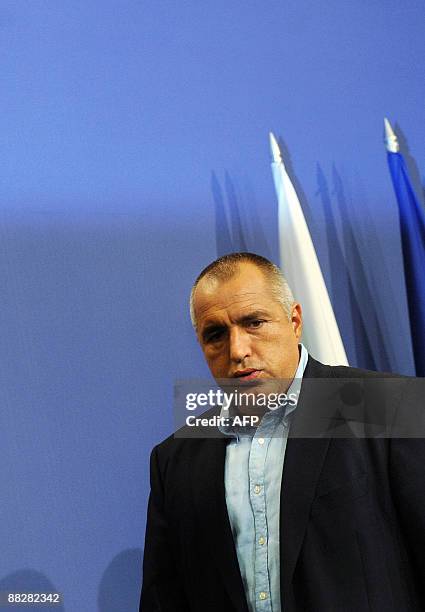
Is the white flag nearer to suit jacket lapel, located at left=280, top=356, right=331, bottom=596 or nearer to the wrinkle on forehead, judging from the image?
the wrinkle on forehead

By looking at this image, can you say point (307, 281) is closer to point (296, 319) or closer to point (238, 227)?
point (238, 227)

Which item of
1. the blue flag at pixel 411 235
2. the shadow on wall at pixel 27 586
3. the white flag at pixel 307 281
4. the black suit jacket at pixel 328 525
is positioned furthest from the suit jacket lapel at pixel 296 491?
the shadow on wall at pixel 27 586

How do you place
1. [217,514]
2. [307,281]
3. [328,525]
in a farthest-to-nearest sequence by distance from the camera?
1. [307,281]
2. [217,514]
3. [328,525]

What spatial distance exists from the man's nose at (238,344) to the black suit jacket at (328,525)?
0.48 feet

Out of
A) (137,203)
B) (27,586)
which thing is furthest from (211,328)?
(27,586)

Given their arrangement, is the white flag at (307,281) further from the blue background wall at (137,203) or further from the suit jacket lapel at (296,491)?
the suit jacket lapel at (296,491)

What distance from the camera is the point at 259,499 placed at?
153cm

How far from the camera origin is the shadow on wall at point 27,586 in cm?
203

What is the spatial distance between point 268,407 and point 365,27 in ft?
4.11

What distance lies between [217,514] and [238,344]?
1.18 feet

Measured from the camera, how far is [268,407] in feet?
5.41

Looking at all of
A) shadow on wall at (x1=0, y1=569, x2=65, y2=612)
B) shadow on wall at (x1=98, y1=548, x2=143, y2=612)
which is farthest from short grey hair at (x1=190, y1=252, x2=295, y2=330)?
shadow on wall at (x1=0, y1=569, x2=65, y2=612)
